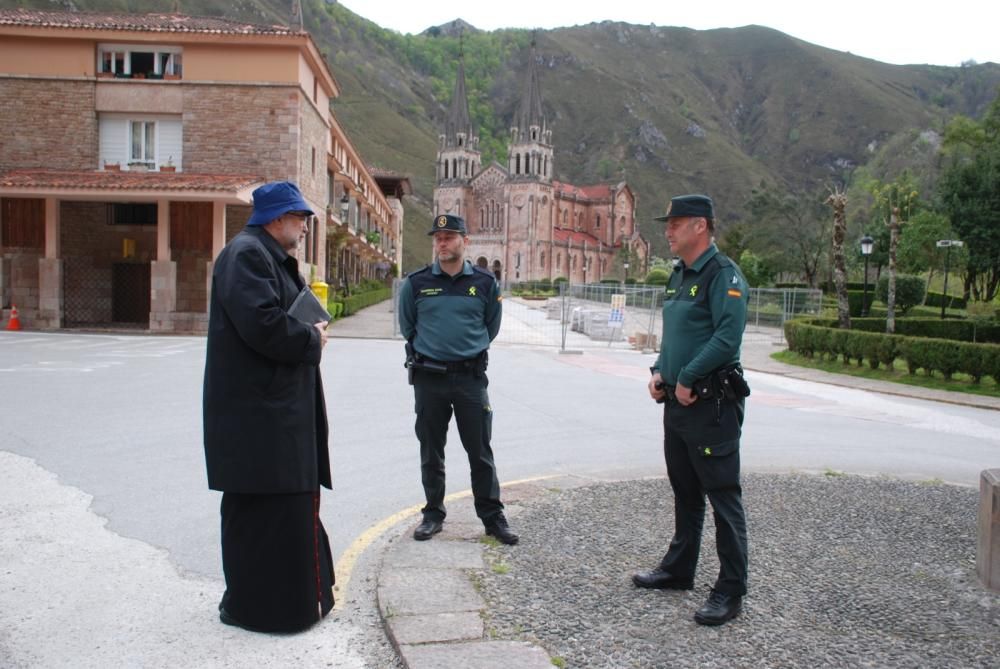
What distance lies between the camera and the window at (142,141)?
86.0 ft

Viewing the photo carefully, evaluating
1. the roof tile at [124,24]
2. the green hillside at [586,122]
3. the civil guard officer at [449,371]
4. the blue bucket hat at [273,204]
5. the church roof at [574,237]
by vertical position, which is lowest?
the civil guard officer at [449,371]

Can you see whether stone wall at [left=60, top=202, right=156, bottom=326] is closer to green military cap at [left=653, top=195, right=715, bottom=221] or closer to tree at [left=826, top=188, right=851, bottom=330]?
tree at [left=826, top=188, right=851, bottom=330]

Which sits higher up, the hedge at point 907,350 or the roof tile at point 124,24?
the roof tile at point 124,24

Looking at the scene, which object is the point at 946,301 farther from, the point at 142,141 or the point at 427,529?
the point at 427,529

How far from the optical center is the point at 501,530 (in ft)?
16.0

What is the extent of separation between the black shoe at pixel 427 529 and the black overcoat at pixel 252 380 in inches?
51.8

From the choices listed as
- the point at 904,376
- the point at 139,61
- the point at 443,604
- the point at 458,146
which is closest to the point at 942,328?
the point at 904,376

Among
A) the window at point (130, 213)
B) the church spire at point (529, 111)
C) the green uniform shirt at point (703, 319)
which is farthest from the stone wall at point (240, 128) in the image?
the church spire at point (529, 111)

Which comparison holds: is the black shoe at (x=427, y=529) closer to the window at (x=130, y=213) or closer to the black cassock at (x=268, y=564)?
the black cassock at (x=268, y=564)

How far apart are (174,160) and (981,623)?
2643cm

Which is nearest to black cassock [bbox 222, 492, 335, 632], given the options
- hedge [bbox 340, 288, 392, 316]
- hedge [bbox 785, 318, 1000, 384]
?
hedge [bbox 785, 318, 1000, 384]

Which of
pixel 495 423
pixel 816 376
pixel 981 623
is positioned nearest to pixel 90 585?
pixel 981 623

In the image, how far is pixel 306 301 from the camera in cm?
384

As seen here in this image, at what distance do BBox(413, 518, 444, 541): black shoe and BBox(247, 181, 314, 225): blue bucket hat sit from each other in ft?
6.93
